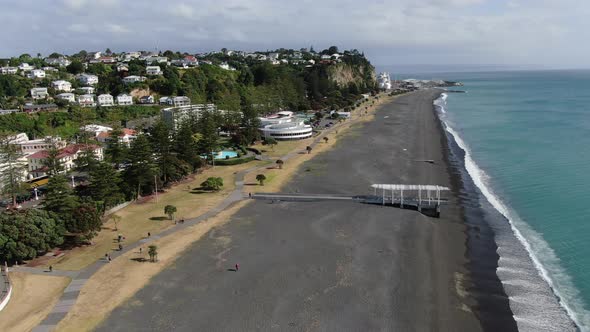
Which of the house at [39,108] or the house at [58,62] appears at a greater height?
the house at [58,62]

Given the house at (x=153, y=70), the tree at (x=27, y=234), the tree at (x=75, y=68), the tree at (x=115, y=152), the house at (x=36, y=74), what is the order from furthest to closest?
the house at (x=153, y=70)
the tree at (x=75, y=68)
the house at (x=36, y=74)
the tree at (x=115, y=152)
the tree at (x=27, y=234)

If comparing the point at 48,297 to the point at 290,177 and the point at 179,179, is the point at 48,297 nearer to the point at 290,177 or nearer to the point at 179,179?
the point at 179,179

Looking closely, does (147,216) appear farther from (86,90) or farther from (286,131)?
(86,90)

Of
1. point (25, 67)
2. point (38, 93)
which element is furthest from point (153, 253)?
point (25, 67)

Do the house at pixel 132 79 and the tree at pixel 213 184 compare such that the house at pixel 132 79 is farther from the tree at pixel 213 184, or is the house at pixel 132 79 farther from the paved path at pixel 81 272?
the paved path at pixel 81 272

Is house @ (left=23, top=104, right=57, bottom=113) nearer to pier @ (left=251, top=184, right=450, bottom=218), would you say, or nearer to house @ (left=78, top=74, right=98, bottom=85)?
house @ (left=78, top=74, right=98, bottom=85)

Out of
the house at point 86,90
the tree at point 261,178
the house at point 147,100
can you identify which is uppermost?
the house at point 86,90

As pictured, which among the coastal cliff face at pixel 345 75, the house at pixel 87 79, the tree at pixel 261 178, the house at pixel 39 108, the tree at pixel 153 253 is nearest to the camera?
the tree at pixel 153 253

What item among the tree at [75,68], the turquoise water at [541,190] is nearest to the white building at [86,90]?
the tree at [75,68]
